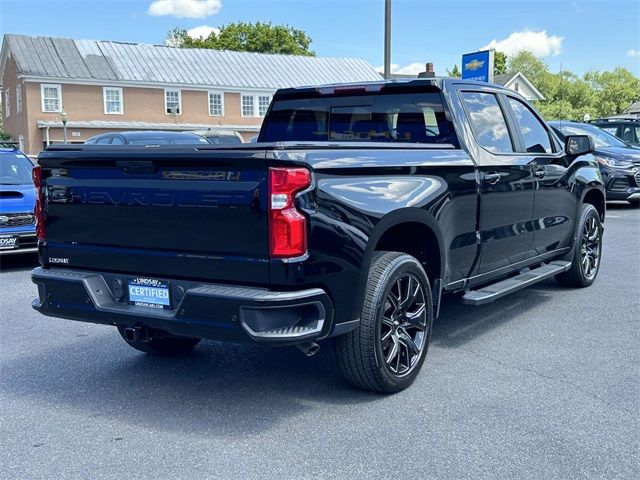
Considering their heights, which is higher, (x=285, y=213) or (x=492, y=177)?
(x=492, y=177)

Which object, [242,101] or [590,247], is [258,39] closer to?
[242,101]

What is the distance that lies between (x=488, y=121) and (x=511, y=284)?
1.30 metres

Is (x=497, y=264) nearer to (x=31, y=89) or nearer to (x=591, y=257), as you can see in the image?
(x=591, y=257)

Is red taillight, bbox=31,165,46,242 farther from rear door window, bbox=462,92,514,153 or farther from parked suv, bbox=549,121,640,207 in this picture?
parked suv, bbox=549,121,640,207

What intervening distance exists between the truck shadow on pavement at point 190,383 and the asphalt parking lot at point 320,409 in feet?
0.05

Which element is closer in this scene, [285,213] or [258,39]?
[285,213]

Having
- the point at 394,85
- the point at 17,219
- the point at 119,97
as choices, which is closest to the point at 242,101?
the point at 119,97

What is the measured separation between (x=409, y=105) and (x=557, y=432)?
2565mm

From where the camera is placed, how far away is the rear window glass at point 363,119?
16.6ft

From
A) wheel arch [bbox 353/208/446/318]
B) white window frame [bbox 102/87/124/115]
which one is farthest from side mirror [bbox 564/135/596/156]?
white window frame [bbox 102/87/124/115]

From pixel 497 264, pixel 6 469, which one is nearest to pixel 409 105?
pixel 497 264

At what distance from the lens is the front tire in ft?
12.9

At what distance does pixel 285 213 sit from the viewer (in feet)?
11.4

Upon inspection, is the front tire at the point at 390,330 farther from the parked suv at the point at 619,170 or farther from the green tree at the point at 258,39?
the green tree at the point at 258,39
